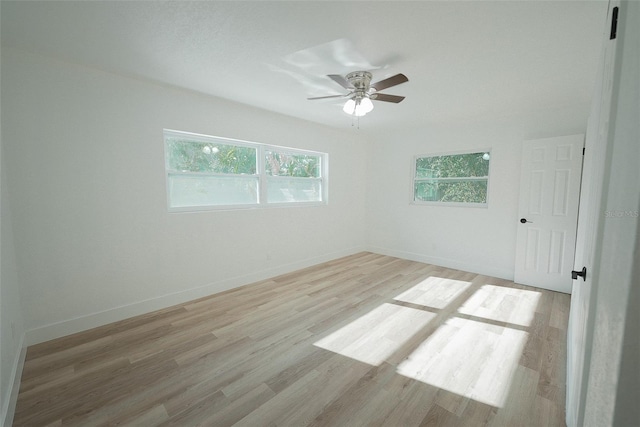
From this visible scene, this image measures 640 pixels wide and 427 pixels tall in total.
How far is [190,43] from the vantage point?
6.72ft

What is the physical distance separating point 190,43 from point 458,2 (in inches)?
75.1

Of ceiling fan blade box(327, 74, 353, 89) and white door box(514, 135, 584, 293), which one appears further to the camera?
white door box(514, 135, 584, 293)

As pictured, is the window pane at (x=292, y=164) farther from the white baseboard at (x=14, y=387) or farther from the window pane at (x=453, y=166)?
the white baseboard at (x=14, y=387)

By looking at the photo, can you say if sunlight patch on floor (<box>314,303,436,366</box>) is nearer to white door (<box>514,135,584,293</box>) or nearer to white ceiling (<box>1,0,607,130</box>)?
white door (<box>514,135,584,293</box>)

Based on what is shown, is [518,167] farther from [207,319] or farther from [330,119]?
[207,319]

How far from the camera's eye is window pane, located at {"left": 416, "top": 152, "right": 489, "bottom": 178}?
438 cm

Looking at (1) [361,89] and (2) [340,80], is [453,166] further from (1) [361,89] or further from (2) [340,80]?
(2) [340,80]

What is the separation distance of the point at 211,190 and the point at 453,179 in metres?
4.01

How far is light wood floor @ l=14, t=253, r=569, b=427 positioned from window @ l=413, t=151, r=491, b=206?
1.83 meters

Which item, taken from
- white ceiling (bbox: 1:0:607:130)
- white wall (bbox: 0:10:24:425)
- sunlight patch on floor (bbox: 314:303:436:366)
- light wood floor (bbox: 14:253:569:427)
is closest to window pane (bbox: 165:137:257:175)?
white ceiling (bbox: 1:0:607:130)

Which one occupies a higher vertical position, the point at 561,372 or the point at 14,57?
the point at 14,57

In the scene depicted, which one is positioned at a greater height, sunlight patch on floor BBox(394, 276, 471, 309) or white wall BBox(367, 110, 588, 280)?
white wall BBox(367, 110, 588, 280)

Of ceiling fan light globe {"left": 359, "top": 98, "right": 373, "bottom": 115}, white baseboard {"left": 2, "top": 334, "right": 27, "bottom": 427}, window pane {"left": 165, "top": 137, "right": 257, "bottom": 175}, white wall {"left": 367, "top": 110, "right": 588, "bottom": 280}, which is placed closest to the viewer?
white baseboard {"left": 2, "top": 334, "right": 27, "bottom": 427}

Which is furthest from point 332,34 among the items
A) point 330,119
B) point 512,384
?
point 512,384
